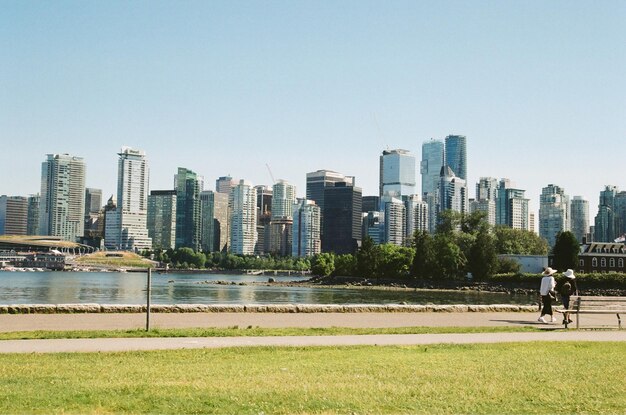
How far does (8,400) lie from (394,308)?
21.4 metres

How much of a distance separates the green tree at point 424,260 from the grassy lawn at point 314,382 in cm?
12947

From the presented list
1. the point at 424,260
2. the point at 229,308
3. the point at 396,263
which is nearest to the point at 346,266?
the point at 396,263

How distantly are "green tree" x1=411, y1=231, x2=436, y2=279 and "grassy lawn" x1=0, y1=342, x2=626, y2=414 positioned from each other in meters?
129

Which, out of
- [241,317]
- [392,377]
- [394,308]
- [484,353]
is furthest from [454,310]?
[392,377]

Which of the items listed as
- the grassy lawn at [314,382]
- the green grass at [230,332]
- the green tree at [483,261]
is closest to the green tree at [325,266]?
the green tree at [483,261]

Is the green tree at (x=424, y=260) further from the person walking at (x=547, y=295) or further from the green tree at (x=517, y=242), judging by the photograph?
the person walking at (x=547, y=295)

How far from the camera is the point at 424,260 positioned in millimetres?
144625

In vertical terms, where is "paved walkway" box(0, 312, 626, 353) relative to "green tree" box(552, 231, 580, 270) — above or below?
below

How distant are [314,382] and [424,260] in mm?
135602

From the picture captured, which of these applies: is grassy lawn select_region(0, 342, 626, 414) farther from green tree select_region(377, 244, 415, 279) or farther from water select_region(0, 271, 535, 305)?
green tree select_region(377, 244, 415, 279)

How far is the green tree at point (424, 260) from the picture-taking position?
143 m

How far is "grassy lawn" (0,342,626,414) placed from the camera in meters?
9.36

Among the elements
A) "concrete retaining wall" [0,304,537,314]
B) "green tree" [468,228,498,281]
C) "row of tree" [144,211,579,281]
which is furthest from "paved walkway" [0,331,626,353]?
"green tree" [468,228,498,281]

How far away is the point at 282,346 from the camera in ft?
51.5
